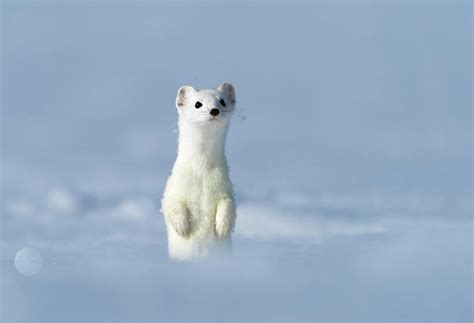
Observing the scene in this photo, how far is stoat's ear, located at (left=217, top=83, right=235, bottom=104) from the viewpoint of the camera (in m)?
5.97

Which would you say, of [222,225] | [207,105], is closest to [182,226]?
[222,225]

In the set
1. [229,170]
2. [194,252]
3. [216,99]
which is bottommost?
[194,252]

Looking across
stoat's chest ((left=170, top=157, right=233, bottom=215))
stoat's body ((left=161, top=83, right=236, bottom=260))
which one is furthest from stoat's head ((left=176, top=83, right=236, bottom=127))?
stoat's chest ((left=170, top=157, right=233, bottom=215))

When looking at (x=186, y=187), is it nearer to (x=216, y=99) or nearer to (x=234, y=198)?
(x=234, y=198)

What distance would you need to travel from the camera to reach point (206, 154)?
233 inches

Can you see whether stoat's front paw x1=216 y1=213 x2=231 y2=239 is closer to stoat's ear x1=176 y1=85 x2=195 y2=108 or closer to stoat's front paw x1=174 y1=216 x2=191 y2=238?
stoat's front paw x1=174 y1=216 x2=191 y2=238

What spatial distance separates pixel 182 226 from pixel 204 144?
0.88 meters

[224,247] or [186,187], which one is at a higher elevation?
[186,187]

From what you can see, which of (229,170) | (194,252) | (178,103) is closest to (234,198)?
(229,170)

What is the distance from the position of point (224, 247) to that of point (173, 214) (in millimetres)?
606

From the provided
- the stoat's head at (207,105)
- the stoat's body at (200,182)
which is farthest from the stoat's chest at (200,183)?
the stoat's head at (207,105)

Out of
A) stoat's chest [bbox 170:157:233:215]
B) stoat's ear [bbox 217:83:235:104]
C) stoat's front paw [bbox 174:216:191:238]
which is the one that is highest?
stoat's ear [bbox 217:83:235:104]

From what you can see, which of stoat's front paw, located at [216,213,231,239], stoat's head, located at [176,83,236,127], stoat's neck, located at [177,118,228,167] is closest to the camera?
stoat's front paw, located at [216,213,231,239]

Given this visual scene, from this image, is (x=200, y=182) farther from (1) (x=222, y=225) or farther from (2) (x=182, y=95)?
(2) (x=182, y=95)
